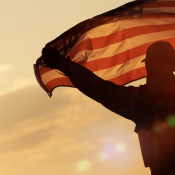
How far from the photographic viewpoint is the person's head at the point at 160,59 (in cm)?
417

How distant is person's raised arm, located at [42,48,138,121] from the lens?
4.31 m

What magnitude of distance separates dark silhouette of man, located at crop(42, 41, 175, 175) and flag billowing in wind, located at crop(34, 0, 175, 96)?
2.99 meters

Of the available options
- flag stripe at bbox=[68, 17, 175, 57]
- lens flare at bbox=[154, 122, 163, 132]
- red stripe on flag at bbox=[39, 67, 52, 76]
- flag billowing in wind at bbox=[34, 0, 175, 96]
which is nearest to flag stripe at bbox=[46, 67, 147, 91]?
flag billowing in wind at bbox=[34, 0, 175, 96]

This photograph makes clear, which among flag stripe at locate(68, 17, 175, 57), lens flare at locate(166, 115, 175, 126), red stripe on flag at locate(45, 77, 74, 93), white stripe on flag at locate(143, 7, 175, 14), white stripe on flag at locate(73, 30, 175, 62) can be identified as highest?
white stripe on flag at locate(143, 7, 175, 14)

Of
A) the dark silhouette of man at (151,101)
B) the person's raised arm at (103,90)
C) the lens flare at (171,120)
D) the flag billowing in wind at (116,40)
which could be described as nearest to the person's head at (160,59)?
the dark silhouette of man at (151,101)

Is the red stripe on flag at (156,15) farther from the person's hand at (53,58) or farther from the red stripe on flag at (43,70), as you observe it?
the person's hand at (53,58)

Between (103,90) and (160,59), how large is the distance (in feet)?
2.67

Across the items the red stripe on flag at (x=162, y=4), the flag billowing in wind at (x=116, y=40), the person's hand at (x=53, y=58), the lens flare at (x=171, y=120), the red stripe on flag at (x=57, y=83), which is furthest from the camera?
the red stripe on flag at (x=57, y=83)

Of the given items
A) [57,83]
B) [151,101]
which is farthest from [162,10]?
[151,101]

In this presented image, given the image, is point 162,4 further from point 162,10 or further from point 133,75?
point 133,75

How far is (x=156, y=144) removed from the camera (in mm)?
3844

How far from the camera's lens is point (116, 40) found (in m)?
8.45

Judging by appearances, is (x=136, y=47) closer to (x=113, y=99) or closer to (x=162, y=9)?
(x=162, y=9)

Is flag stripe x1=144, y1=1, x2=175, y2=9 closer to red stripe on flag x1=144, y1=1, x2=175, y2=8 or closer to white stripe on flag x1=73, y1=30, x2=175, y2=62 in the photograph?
red stripe on flag x1=144, y1=1, x2=175, y2=8
